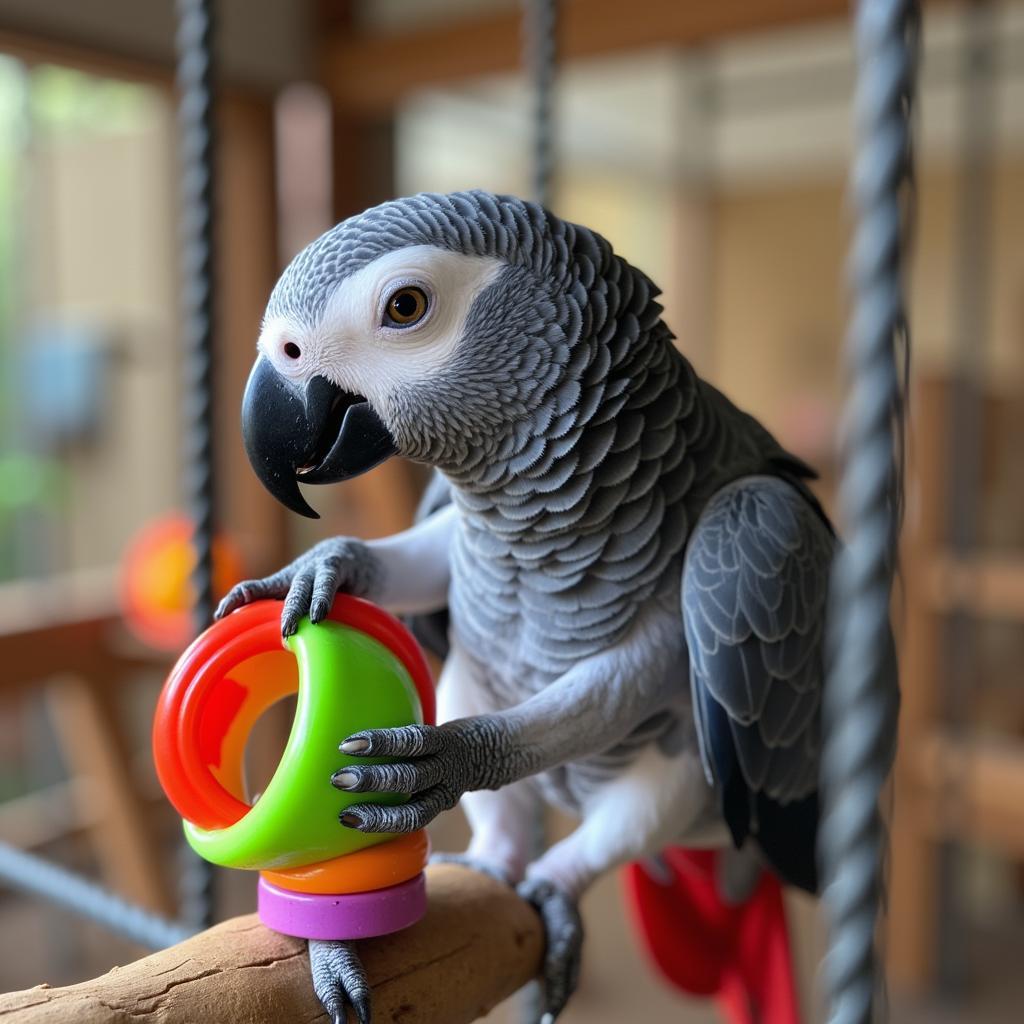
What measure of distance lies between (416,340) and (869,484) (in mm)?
168

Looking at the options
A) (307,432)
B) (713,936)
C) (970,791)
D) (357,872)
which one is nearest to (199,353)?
(307,432)

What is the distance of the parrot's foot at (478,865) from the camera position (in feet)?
1.45

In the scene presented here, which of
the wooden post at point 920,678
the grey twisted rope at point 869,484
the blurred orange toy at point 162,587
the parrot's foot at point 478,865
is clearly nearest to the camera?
the grey twisted rope at point 869,484

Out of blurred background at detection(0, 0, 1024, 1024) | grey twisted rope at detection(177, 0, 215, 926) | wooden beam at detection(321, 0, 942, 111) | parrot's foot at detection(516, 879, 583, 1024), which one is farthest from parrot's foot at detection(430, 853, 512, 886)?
wooden beam at detection(321, 0, 942, 111)

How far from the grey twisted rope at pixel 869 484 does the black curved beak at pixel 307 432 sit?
0.56 feet

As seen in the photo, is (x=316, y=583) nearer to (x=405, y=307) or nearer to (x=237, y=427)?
(x=405, y=307)

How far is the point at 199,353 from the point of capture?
1.56 ft

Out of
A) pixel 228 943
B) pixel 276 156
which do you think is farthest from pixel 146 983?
pixel 276 156

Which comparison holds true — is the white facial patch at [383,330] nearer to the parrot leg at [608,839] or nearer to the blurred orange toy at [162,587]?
the parrot leg at [608,839]

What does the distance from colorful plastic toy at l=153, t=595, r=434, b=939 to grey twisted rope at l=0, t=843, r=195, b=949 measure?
13 cm

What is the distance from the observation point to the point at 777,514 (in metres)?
0.38

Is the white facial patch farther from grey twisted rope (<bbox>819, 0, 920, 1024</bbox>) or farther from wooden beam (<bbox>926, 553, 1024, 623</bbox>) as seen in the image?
wooden beam (<bbox>926, 553, 1024, 623</bbox>)

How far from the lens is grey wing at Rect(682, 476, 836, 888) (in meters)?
0.37

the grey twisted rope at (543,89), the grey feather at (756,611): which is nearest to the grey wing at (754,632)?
the grey feather at (756,611)
